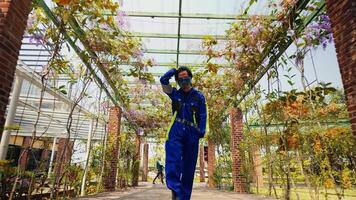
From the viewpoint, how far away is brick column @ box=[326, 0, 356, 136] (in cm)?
309

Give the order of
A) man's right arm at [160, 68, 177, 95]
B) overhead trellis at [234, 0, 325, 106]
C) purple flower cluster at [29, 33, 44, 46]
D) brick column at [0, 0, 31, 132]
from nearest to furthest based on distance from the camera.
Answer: brick column at [0, 0, 31, 132] → man's right arm at [160, 68, 177, 95] → purple flower cluster at [29, 33, 44, 46] → overhead trellis at [234, 0, 325, 106]

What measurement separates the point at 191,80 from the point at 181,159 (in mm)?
1036

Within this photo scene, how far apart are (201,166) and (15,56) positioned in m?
23.0

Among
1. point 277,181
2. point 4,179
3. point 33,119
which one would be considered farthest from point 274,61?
point 33,119

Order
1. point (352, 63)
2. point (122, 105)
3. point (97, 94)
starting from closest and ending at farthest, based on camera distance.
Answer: point (352, 63)
point (97, 94)
point (122, 105)

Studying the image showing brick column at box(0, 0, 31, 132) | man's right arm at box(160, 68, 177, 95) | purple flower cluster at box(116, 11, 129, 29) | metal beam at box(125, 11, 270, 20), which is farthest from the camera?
metal beam at box(125, 11, 270, 20)

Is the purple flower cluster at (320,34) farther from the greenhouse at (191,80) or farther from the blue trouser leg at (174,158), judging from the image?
the blue trouser leg at (174,158)

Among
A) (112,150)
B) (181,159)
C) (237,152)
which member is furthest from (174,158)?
(237,152)

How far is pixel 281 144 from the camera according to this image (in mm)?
5832

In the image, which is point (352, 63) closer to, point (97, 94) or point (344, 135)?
point (344, 135)

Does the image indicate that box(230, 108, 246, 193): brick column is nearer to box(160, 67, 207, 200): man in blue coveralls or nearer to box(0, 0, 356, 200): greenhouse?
box(0, 0, 356, 200): greenhouse

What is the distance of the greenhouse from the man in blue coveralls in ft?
0.04

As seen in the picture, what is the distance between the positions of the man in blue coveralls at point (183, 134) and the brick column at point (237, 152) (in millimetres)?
8455

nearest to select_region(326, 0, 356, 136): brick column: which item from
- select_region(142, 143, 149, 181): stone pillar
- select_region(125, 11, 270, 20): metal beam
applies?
select_region(125, 11, 270, 20): metal beam
